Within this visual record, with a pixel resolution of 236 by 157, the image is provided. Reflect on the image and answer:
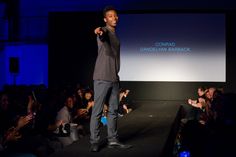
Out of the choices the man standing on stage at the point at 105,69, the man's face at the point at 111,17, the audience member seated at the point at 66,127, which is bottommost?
the audience member seated at the point at 66,127

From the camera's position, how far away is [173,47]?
29.7ft

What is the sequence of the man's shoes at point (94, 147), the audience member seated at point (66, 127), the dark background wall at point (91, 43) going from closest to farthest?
the man's shoes at point (94, 147), the audience member seated at point (66, 127), the dark background wall at point (91, 43)

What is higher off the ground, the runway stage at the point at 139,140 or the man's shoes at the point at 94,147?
the man's shoes at the point at 94,147

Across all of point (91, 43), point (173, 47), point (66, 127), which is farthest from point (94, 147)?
point (91, 43)

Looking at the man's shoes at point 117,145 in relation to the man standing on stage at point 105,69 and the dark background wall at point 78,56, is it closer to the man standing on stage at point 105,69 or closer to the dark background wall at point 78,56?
the man standing on stage at point 105,69

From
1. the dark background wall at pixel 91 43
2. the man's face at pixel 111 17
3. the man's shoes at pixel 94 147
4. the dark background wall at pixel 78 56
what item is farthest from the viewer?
the dark background wall at pixel 78 56

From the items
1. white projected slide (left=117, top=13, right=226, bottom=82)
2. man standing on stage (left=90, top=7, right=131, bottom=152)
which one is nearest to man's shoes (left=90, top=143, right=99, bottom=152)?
man standing on stage (left=90, top=7, right=131, bottom=152)

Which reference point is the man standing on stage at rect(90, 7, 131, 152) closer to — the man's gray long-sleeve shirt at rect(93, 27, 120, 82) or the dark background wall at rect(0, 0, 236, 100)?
the man's gray long-sleeve shirt at rect(93, 27, 120, 82)

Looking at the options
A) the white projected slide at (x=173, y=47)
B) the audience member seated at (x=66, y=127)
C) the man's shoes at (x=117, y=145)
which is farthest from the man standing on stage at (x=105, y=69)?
the white projected slide at (x=173, y=47)

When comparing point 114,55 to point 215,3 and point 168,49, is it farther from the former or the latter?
point 215,3

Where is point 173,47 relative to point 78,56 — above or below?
above

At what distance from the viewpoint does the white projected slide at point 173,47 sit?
29.2ft

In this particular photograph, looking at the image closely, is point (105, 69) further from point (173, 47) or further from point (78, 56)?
point (78, 56)

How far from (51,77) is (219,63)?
3.63 metres
